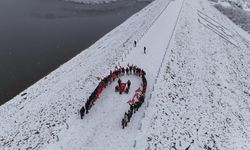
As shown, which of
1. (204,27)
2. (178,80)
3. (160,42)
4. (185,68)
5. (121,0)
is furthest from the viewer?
(121,0)

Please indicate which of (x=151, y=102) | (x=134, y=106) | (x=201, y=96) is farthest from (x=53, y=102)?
(x=201, y=96)

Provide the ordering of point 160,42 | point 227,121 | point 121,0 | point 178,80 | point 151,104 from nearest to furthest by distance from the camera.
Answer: point 151,104, point 227,121, point 178,80, point 160,42, point 121,0

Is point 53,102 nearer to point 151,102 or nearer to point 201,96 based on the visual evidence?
point 151,102

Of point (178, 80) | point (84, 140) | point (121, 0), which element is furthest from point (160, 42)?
point (121, 0)

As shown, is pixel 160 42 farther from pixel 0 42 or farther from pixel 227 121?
pixel 0 42

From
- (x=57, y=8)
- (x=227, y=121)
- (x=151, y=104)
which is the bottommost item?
(x=57, y=8)
